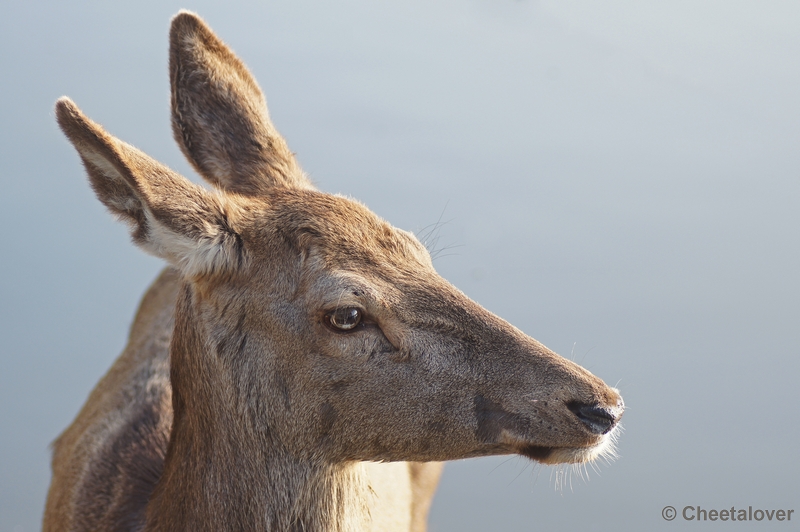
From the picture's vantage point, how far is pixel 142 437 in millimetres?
4762

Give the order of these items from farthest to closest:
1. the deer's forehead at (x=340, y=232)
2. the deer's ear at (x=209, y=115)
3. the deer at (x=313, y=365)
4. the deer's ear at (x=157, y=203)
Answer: the deer's ear at (x=209, y=115), the deer's forehead at (x=340, y=232), the deer at (x=313, y=365), the deer's ear at (x=157, y=203)

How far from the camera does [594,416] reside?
3.00 meters

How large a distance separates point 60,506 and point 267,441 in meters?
2.43

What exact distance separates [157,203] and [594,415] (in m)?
1.78

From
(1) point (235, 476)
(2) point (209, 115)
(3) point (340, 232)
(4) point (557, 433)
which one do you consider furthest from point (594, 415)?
(2) point (209, 115)

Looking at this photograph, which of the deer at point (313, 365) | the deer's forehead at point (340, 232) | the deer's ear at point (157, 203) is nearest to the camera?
the deer's ear at point (157, 203)

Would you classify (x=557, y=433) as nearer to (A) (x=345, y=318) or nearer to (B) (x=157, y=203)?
(A) (x=345, y=318)

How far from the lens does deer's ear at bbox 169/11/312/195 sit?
4.18 meters

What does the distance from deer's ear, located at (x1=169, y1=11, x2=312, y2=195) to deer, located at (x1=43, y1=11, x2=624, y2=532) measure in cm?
50

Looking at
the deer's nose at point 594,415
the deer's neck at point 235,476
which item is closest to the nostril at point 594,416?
the deer's nose at point 594,415

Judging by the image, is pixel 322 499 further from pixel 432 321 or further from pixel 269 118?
pixel 269 118

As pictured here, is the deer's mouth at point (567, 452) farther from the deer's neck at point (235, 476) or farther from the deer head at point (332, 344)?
the deer's neck at point (235, 476)

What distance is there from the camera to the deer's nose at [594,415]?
300 centimetres

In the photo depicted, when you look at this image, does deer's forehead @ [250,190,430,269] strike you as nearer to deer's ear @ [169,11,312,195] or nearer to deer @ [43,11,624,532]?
deer @ [43,11,624,532]
